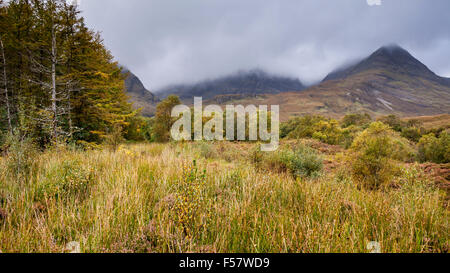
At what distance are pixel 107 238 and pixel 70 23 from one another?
14.3m

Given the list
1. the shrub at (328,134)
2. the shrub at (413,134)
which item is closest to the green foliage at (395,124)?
the shrub at (413,134)

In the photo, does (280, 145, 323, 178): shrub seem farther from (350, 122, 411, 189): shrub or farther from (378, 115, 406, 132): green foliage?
(378, 115, 406, 132): green foliage

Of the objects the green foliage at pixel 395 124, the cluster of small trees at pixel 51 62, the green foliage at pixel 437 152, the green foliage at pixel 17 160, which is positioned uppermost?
the cluster of small trees at pixel 51 62

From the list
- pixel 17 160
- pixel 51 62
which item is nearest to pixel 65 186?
pixel 17 160

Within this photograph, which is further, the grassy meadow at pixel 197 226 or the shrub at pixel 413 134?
the shrub at pixel 413 134

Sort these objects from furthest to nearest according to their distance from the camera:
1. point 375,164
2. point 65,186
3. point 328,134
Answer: point 328,134
point 375,164
point 65,186

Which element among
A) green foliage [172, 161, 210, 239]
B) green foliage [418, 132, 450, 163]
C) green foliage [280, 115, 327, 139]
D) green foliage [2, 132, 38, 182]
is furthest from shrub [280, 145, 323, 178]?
green foliage [280, 115, 327, 139]

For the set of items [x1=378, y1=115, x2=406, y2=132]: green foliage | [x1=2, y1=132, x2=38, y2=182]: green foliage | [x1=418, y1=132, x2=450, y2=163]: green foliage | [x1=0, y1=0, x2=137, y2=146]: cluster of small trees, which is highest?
[x1=0, y1=0, x2=137, y2=146]: cluster of small trees

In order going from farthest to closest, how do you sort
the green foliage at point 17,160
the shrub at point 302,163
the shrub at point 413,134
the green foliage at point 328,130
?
1. the shrub at point 413,134
2. the green foliage at point 328,130
3. the shrub at point 302,163
4. the green foliage at point 17,160

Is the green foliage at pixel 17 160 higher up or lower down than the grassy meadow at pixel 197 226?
higher up

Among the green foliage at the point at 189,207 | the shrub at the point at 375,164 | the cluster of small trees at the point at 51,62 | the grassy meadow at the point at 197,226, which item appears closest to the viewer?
the grassy meadow at the point at 197,226

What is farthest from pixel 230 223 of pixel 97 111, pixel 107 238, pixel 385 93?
pixel 385 93

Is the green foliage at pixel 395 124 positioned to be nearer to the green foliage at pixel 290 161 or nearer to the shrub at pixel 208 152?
the green foliage at pixel 290 161

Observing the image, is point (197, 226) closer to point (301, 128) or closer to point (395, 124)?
point (301, 128)
